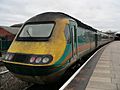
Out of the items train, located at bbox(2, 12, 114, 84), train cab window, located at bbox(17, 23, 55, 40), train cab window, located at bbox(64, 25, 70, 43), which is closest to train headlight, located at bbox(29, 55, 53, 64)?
train, located at bbox(2, 12, 114, 84)

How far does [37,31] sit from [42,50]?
1299 mm

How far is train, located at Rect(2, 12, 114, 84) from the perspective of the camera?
21.5 ft

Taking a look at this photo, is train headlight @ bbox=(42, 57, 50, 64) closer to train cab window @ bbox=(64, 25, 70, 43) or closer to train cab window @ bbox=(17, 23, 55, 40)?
train cab window @ bbox=(17, 23, 55, 40)

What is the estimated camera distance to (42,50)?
269 inches

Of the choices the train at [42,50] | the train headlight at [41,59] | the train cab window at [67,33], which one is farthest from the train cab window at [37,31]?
the train headlight at [41,59]

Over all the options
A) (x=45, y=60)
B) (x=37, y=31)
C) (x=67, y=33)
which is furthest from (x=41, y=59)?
(x=67, y=33)

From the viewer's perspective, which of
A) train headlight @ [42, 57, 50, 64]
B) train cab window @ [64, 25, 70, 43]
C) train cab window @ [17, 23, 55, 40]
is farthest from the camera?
train cab window @ [64, 25, 70, 43]

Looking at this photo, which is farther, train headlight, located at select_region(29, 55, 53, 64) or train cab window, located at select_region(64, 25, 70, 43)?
train cab window, located at select_region(64, 25, 70, 43)

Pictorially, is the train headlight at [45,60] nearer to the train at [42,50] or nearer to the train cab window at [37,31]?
the train at [42,50]

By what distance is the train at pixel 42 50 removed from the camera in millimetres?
6562

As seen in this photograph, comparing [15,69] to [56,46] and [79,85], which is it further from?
[79,85]

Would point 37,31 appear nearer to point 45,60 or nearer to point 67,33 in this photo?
point 67,33

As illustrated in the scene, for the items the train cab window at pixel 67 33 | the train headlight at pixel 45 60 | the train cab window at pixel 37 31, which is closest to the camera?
the train headlight at pixel 45 60

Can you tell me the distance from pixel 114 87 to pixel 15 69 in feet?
11.3
